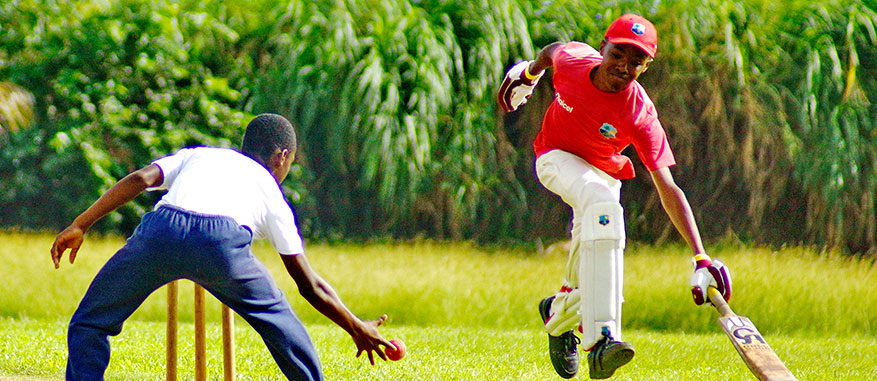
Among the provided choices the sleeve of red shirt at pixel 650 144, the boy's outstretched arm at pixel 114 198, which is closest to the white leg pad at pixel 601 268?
the sleeve of red shirt at pixel 650 144

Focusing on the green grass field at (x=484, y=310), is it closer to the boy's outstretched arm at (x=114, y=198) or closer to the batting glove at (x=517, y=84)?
the batting glove at (x=517, y=84)

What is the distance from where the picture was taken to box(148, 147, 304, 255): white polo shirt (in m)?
3.26

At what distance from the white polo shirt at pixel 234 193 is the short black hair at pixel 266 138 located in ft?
0.54

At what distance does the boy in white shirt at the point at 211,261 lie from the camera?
3.19 meters

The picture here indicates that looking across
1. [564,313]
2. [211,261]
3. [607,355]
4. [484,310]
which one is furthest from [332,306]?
[484,310]

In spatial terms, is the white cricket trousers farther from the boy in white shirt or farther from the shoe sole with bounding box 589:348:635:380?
the boy in white shirt

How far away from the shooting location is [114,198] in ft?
11.1

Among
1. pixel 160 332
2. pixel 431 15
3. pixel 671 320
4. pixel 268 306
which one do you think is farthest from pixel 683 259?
pixel 268 306

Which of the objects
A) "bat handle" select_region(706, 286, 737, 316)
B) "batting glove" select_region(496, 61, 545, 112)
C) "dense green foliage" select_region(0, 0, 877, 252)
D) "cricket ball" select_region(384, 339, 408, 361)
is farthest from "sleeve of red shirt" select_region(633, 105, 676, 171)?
"dense green foliage" select_region(0, 0, 877, 252)

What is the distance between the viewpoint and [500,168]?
8.01 m

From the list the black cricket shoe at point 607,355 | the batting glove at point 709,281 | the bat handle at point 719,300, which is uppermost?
the batting glove at point 709,281

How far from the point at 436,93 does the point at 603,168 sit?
3.22m

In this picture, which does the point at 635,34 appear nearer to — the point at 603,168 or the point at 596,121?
the point at 596,121

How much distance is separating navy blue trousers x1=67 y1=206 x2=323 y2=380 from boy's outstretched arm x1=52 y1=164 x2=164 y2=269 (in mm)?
165
